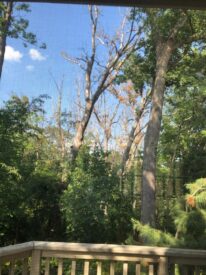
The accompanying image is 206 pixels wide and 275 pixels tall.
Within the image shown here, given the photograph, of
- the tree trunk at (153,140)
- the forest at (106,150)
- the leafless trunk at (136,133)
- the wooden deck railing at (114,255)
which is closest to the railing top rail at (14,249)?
the wooden deck railing at (114,255)

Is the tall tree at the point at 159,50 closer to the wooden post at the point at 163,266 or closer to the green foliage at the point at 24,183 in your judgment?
the green foliage at the point at 24,183

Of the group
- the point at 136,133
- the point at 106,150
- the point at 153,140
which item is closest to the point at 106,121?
the point at 136,133

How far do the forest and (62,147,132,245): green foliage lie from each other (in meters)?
0.02

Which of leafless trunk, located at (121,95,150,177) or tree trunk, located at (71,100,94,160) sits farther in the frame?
leafless trunk, located at (121,95,150,177)

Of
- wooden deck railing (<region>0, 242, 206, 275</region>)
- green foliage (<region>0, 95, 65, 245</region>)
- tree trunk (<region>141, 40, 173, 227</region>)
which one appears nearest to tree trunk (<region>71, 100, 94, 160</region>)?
green foliage (<region>0, 95, 65, 245</region>)

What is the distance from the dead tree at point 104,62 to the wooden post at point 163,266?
25.1ft

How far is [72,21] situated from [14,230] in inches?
184

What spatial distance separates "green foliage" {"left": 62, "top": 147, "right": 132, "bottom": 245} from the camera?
702 cm

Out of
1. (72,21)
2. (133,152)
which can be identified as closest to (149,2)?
(72,21)

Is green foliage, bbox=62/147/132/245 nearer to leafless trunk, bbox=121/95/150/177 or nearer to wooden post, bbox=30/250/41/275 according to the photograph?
leafless trunk, bbox=121/95/150/177

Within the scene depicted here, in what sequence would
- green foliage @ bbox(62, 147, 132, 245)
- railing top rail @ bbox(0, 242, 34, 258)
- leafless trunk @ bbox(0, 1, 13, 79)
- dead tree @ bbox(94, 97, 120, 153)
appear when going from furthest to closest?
1. dead tree @ bbox(94, 97, 120, 153)
2. leafless trunk @ bbox(0, 1, 13, 79)
3. green foliage @ bbox(62, 147, 132, 245)
4. railing top rail @ bbox(0, 242, 34, 258)

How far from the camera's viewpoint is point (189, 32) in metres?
8.35

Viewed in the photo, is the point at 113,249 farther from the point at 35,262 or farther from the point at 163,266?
the point at 35,262

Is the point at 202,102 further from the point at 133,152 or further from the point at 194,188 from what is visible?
the point at 133,152
